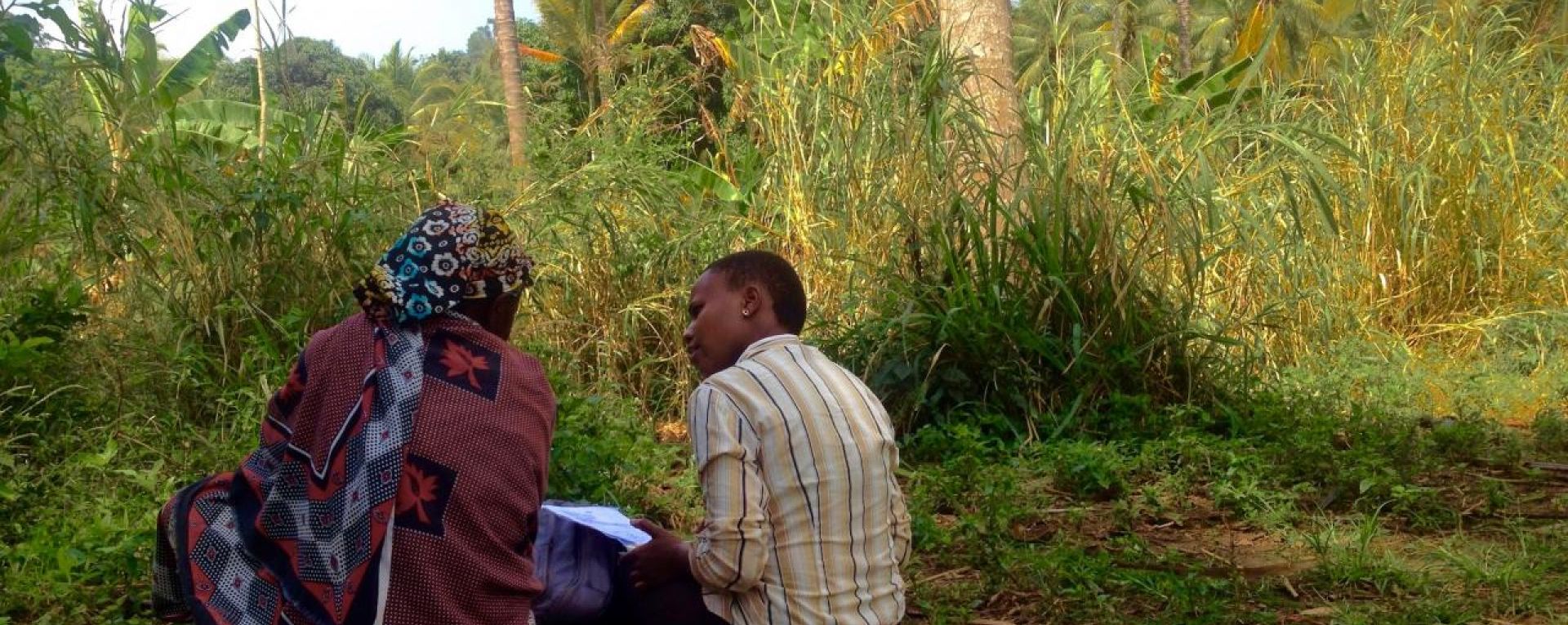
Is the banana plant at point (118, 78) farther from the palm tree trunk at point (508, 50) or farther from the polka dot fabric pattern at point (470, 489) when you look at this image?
the palm tree trunk at point (508, 50)

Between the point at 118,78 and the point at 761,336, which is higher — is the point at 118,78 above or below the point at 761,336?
above

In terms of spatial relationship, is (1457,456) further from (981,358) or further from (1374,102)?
(1374,102)

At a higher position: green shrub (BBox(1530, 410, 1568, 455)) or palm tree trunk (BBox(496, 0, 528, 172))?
palm tree trunk (BBox(496, 0, 528, 172))

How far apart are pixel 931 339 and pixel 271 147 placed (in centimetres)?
267

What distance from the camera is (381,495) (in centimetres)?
244

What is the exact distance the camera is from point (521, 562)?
2.63 meters

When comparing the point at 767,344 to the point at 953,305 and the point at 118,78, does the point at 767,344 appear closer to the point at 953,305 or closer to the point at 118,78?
the point at 953,305

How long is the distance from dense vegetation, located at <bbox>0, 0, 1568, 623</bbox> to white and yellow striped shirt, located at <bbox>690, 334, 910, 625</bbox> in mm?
1378

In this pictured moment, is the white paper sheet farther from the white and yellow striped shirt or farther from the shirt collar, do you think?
the shirt collar

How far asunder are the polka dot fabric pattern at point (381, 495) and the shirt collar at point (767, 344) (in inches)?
14.7

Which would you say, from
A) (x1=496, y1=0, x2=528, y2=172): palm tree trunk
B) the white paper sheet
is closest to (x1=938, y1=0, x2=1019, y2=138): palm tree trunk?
the white paper sheet

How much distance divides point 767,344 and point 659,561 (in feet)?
1.49

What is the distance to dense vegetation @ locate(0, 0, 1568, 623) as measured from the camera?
14.6 ft

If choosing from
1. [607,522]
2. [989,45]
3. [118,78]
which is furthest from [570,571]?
[989,45]
